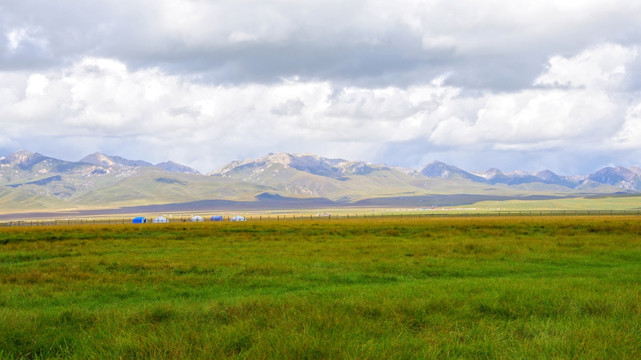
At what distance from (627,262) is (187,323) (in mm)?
19938

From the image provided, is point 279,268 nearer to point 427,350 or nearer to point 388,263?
point 388,263

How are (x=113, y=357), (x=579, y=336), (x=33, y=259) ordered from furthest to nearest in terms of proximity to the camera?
(x=33, y=259), (x=579, y=336), (x=113, y=357)

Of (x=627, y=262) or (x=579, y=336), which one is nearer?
(x=579, y=336)

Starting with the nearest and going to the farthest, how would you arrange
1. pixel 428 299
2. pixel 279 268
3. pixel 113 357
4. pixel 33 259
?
pixel 113 357 → pixel 428 299 → pixel 279 268 → pixel 33 259

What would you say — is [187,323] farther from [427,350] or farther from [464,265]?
[464,265]

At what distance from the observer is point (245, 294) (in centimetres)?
1366

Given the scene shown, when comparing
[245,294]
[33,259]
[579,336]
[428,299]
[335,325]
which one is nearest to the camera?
[579,336]

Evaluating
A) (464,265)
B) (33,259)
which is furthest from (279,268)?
(33,259)

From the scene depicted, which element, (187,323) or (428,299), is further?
(428,299)

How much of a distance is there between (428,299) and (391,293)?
4.26ft

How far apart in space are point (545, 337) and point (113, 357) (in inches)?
266

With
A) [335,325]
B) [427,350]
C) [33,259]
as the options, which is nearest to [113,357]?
[335,325]

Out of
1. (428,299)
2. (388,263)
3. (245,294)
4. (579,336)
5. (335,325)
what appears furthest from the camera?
(388,263)

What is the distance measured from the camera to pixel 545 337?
7.77 metres
